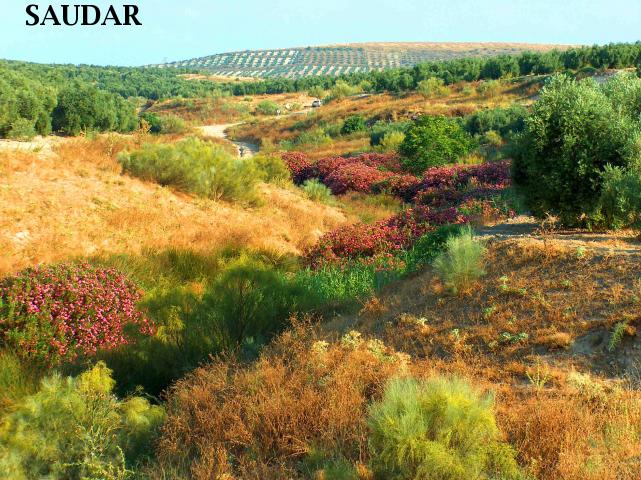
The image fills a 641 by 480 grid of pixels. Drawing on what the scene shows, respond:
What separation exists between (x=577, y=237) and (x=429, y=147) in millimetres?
14831

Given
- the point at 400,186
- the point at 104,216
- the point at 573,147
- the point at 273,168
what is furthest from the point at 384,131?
the point at 573,147

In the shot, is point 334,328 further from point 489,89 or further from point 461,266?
point 489,89

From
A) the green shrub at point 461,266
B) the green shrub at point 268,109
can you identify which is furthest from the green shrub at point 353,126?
the green shrub at point 461,266

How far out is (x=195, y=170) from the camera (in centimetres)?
1369

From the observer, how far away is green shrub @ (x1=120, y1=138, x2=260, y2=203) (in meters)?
13.5

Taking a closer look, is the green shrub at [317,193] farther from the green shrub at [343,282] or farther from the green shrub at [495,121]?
the green shrub at [495,121]

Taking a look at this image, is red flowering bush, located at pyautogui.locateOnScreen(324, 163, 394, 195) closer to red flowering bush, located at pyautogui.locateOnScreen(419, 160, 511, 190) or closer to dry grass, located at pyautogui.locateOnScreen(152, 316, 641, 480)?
red flowering bush, located at pyautogui.locateOnScreen(419, 160, 511, 190)

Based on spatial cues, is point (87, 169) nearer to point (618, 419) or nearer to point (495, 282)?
point (495, 282)

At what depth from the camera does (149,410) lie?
14.9 feet

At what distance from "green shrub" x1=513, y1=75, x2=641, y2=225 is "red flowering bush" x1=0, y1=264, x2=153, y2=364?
5878 mm

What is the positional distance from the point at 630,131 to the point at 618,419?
5298 mm

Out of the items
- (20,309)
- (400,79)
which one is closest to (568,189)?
(20,309)

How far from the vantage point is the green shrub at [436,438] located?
319 cm

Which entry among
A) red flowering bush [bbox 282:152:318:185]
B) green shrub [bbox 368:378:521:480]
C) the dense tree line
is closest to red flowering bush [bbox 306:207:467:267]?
green shrub [bbox 368:378:521:480]
